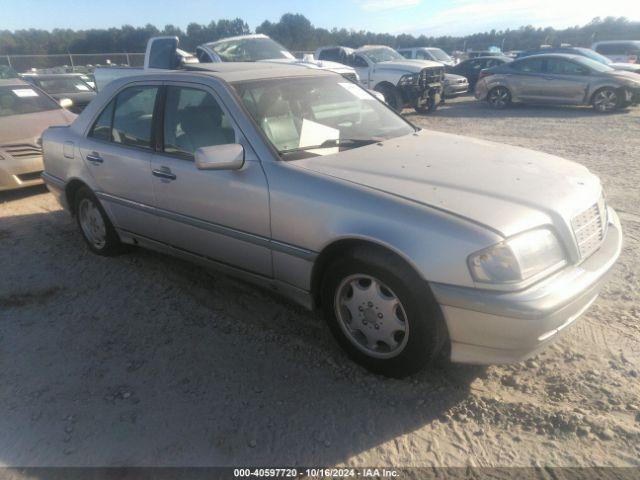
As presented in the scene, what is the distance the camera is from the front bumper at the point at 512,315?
2145 millimetres

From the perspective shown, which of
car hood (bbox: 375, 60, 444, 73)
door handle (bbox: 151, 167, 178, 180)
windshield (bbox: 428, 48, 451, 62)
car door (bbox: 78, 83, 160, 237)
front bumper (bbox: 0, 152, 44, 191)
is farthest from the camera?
windshield (bbox: 428, 48, 451, 62)

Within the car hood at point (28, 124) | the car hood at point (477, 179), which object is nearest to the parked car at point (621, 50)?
the car hood at point (477, 179)

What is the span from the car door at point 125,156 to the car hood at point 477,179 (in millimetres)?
1452

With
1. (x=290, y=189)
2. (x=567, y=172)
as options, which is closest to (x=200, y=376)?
(x=290, y=189)

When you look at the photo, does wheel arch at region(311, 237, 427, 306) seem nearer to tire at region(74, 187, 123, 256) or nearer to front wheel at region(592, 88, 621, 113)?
tire at region(74, 187, 123, 256)

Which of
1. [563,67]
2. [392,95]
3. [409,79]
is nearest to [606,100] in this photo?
[563,67]

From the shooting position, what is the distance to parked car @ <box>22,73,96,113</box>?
11.9 m

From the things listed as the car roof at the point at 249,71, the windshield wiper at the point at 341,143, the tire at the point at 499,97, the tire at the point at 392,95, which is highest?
the car roof at the point at 249,71

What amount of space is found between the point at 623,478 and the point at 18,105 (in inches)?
336

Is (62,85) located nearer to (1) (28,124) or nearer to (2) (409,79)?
(1) (28,124)

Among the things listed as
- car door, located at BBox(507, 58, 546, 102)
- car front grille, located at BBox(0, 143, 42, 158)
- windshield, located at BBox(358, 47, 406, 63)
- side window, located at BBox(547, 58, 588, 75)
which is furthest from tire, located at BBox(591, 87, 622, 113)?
car front grille, located at BBox(0, 143, 42, 158)

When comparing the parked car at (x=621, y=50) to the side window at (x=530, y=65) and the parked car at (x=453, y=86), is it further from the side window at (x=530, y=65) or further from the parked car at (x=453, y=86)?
the side window at (x=530, y=65)

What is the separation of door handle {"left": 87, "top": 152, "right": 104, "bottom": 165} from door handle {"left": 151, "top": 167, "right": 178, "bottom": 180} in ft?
2.67

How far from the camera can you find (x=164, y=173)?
3418 millimetres
